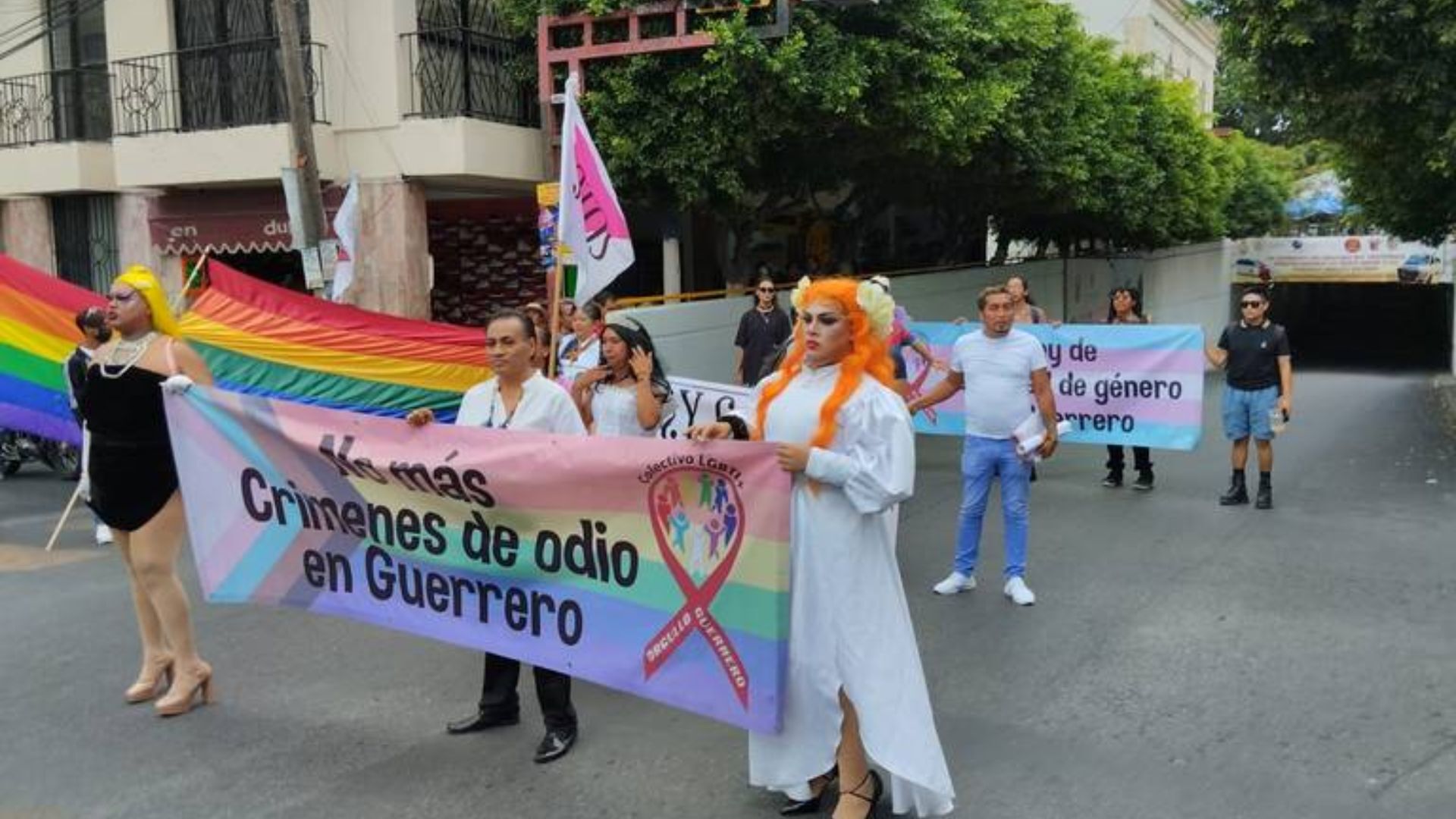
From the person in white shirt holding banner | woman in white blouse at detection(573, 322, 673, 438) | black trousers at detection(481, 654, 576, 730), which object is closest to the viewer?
the person in white shirt holding banner

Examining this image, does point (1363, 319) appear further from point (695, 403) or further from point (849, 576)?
point (849, 576)

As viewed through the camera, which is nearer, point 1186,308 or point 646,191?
point 646,191

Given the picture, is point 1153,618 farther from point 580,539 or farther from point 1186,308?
point 1186,308

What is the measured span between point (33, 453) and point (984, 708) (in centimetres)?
1089

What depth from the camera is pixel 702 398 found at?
25.6 feet

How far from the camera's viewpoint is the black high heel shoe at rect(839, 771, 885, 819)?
3.95m

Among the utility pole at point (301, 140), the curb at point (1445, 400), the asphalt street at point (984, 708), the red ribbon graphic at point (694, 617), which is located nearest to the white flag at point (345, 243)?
the utility pole at point (301, 140)

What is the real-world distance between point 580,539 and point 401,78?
1152 cm

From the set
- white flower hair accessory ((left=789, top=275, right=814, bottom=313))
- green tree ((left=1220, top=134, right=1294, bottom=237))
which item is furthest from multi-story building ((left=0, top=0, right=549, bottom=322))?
green tree ((left=1220, top=134, right=1294, bottom=237))

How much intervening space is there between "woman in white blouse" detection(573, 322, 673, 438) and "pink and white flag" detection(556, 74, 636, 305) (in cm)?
170

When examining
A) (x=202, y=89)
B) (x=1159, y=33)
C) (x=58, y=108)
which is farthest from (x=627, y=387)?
(x=1159, y=33)

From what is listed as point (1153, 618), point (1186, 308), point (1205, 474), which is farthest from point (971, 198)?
point (1153, 618)

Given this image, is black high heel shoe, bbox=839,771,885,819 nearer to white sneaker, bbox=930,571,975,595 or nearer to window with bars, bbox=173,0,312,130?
white sneaker, bbox=930,571,975,595

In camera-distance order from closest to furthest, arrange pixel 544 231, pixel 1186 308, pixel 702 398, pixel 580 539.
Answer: pixel 580 539 → pixel 702 398 → pixel 544 231 → pixel 1186 308
